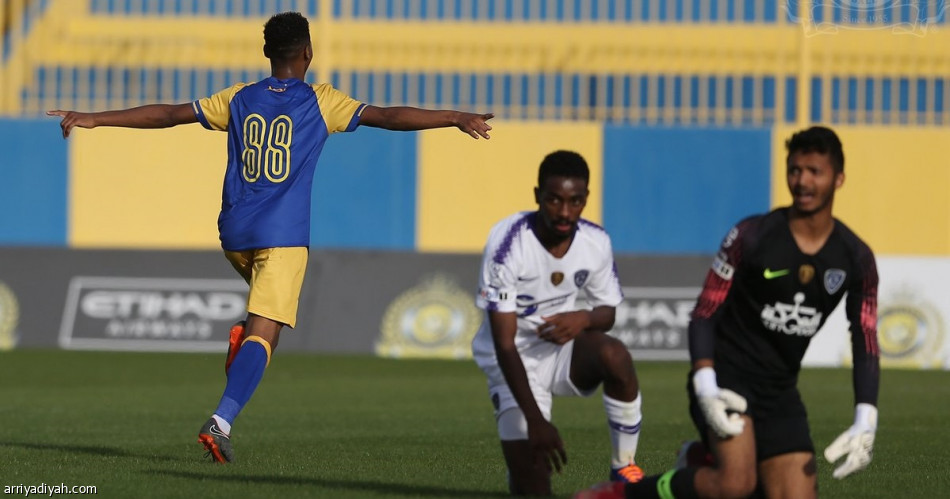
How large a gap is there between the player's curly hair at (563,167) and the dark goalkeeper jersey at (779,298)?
2.63ft

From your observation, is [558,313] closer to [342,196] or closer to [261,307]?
[261,307]

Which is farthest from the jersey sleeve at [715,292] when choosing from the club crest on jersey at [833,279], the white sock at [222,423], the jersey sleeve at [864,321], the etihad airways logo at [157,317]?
the etihad airways logo at [157,317]

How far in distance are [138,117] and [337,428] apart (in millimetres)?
2705

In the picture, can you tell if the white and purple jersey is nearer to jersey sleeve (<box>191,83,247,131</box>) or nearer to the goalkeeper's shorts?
the goalkeeper's shorts

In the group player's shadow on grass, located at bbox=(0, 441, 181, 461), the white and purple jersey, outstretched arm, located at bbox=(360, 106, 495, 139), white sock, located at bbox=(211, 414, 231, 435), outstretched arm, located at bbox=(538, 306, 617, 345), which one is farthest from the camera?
player's shadow on grass, located at bbox=(0, 441, 181, 461)

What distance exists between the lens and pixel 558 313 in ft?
22.6

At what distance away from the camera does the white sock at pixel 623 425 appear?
6.87 meters

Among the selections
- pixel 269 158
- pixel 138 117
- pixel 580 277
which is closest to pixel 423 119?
pixel 269 158

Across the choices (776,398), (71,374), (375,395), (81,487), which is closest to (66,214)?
(71,374)

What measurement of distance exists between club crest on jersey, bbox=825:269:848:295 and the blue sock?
3.26m

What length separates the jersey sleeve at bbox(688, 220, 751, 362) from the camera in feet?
19.2

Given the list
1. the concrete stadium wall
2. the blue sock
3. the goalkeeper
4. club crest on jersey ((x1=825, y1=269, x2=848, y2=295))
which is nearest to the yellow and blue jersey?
the blue sock

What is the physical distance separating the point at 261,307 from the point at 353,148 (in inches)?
462

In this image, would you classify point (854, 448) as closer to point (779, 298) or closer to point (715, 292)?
point (779, 298)
